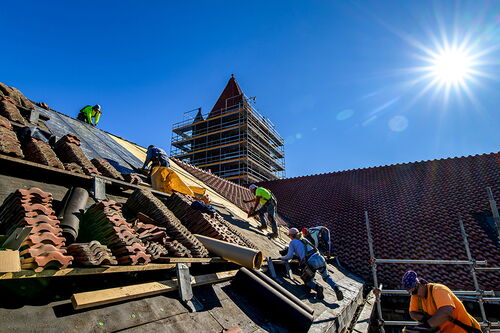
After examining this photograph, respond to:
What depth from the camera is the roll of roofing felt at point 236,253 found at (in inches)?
137

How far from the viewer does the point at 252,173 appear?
32219 millimetres

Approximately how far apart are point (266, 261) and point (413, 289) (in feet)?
7.41

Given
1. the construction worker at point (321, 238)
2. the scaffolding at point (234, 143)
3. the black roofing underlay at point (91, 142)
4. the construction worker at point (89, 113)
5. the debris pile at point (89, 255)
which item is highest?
the scaffolding at point (234, 143)

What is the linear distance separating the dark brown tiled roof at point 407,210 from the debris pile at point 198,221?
6.20m

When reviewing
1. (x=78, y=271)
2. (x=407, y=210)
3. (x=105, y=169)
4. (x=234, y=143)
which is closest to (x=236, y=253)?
(x=78, y=271)

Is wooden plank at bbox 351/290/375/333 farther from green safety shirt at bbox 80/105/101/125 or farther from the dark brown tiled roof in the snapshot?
green safety shirt at bbox 80/105/101/125

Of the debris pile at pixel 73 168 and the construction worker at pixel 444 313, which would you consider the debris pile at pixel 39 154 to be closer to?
the debris pile at pixel 73 168

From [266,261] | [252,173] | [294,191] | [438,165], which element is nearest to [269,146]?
[252,173]

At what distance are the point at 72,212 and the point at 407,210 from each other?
11.6 meters

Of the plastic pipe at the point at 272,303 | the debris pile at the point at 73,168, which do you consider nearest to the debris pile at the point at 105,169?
the debris pile at the point at 73,168

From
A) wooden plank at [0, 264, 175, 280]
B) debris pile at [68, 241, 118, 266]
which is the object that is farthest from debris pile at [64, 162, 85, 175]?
wooden plank at [0, 264, 175, 280]

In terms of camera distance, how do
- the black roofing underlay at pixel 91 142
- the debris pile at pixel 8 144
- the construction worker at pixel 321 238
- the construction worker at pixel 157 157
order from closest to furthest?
the debris pile at pixel 8 144 < the black roofing underlay at pixel 91 142 < the construction worker at pixel 157 157 < the construction worker at pixel 321 238

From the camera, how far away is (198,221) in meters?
4.50

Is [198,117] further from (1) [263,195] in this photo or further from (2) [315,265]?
(2) [315,265]
